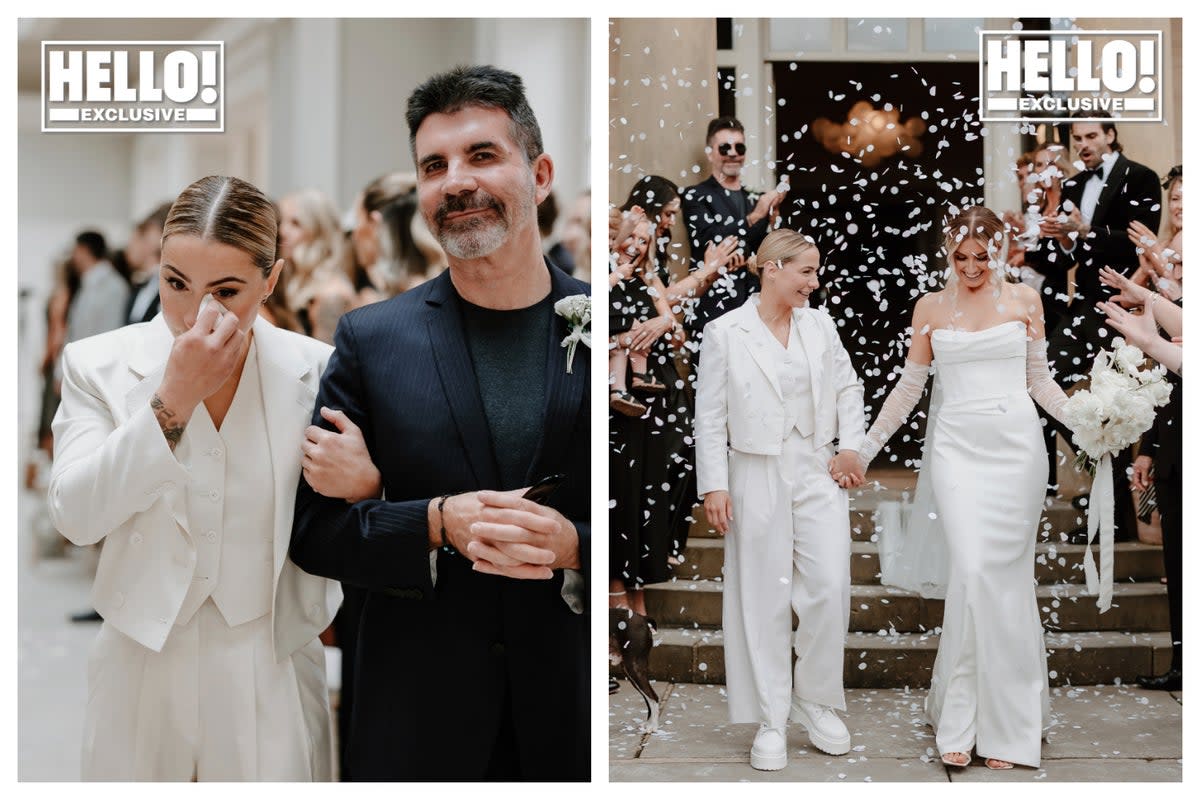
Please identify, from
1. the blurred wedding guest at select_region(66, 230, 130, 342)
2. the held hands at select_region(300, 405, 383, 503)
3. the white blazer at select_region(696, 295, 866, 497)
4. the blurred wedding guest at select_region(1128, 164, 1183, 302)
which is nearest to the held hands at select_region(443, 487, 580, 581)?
the held hands at select_region(300, 405, 383, 503)

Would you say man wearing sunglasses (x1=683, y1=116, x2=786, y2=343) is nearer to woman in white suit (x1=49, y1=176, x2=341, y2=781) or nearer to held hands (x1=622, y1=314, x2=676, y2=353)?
held hands (x1=622, y1=314, x2=676, y2=353)

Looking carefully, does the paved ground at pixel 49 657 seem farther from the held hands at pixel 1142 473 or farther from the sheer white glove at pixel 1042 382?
the held hands at pixel 1142 473

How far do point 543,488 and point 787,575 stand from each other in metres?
0.76

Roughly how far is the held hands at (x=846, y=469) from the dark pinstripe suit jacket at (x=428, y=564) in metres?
0.68

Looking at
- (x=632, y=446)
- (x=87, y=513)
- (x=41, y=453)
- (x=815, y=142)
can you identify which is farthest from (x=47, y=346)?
(x=815, y=142)

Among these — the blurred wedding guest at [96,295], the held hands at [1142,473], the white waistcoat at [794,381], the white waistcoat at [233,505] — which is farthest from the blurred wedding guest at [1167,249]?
the blurred wedding guest at [96,295]

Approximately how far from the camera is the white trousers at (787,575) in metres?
3.32

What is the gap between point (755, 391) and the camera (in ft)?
10.9

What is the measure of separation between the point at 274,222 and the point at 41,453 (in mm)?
899

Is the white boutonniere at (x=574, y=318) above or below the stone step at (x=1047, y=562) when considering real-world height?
above

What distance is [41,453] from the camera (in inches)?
129

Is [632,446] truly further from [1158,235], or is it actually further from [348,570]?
[1158,235]

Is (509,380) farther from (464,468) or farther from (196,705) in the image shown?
(196,705)

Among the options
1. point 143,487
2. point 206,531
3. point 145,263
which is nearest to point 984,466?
point 206,531
